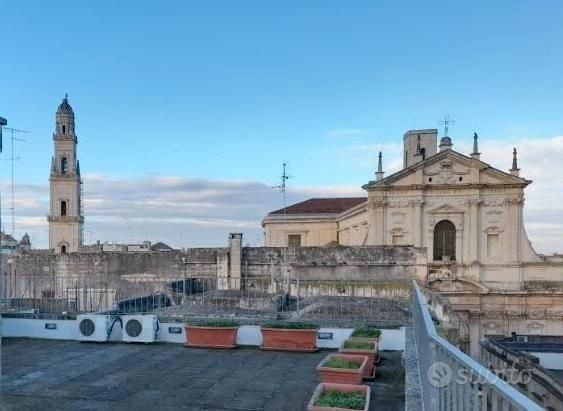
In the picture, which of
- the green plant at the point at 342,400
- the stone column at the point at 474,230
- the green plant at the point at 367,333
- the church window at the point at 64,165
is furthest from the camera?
the church window at the point at 64,165

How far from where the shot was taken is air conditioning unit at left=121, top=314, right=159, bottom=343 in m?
8.68

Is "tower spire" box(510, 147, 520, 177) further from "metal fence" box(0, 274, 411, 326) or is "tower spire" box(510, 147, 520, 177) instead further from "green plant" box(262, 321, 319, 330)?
"green plant" box(262, 321, 319, 330)

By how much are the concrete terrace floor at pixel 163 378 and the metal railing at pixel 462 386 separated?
104 inches

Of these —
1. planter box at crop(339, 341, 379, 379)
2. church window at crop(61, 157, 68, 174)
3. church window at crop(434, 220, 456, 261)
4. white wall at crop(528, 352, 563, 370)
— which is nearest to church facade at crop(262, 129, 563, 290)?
church window at crop(434, 220, 456, 261)

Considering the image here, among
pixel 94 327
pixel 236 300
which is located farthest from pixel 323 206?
pixel 94 327

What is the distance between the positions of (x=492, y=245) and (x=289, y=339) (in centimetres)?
2622

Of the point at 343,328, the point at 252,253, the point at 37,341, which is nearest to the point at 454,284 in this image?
the point at 252,253

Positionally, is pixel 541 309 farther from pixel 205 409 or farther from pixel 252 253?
pixel 205 409

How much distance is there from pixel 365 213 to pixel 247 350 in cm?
2505

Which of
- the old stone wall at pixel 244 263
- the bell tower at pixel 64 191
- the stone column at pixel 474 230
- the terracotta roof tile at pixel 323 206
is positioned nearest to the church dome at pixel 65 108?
the bell tower at pixel 64 191

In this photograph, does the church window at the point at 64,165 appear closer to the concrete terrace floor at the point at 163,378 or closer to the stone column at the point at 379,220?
the stone column at the point at 379,220

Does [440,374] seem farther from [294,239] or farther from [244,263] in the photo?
[294,239]

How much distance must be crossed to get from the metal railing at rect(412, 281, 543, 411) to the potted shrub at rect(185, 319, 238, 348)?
5.48 m

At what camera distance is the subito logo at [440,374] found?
2436mm
